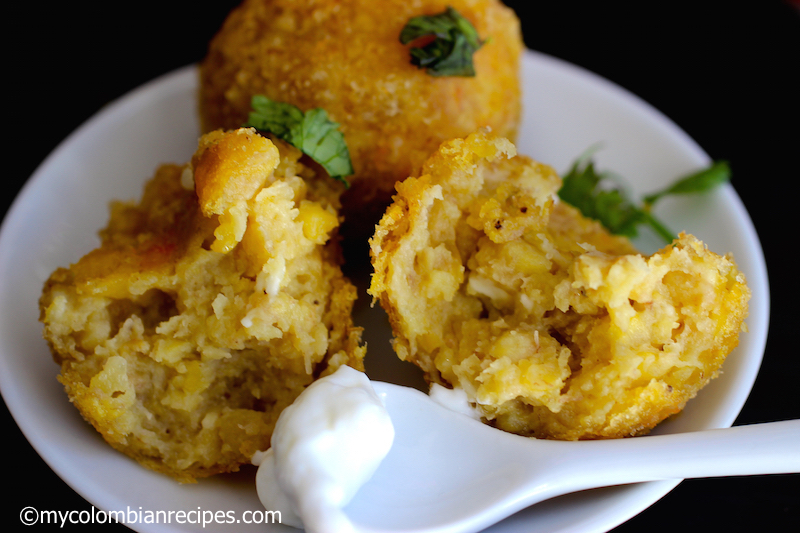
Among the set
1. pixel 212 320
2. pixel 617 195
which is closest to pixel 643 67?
pixel 617 195

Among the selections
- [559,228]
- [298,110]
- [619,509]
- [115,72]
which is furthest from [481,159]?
[115,72]

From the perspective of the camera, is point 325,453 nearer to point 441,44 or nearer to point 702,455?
point 702,455

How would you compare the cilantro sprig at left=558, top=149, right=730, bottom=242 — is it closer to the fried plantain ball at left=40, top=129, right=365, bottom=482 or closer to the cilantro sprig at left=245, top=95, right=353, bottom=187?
the cilantro sprig at left=245, top=95, right=353, bottom=187

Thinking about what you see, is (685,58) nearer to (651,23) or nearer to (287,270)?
(651,23)

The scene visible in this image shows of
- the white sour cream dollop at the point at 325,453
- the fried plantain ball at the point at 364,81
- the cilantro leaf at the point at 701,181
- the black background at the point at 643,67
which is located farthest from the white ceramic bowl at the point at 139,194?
the black background at the point at 643,67

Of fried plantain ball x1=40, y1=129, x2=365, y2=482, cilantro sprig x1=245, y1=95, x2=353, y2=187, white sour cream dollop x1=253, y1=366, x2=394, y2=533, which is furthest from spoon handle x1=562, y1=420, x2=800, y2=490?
cilantro sprig x1=245, y1=95, x2=353, y2=187
